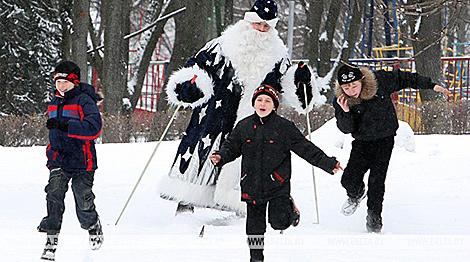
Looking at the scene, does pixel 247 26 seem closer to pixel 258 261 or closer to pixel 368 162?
pixel 368 162

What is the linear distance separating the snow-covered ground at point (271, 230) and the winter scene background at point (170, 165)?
13 millimetres

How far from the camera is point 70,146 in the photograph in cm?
689

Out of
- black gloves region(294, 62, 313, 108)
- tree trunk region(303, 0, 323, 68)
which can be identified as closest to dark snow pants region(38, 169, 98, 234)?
black gloves region(294, 62, 313, 108)

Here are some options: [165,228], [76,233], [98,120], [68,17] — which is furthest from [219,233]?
[68,17]

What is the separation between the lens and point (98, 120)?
270 inches

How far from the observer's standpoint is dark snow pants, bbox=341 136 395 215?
27.6 ft

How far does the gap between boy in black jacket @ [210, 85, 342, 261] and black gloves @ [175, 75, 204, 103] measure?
4.66 ft

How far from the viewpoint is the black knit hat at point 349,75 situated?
821 cm

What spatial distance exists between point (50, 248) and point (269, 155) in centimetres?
156

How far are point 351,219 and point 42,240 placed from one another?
2.97 m

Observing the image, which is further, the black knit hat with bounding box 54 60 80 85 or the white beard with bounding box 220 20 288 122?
the white beard with bounding box 220 20 288 122

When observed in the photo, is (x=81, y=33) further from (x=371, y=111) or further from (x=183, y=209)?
(x=371, y=111)

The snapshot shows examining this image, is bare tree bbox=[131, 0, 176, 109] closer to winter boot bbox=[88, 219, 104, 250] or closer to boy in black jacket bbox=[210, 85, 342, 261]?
winter boot bbox=[88, 219, 104, 250]

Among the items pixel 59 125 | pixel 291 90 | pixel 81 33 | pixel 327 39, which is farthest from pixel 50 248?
pixel 327 39
